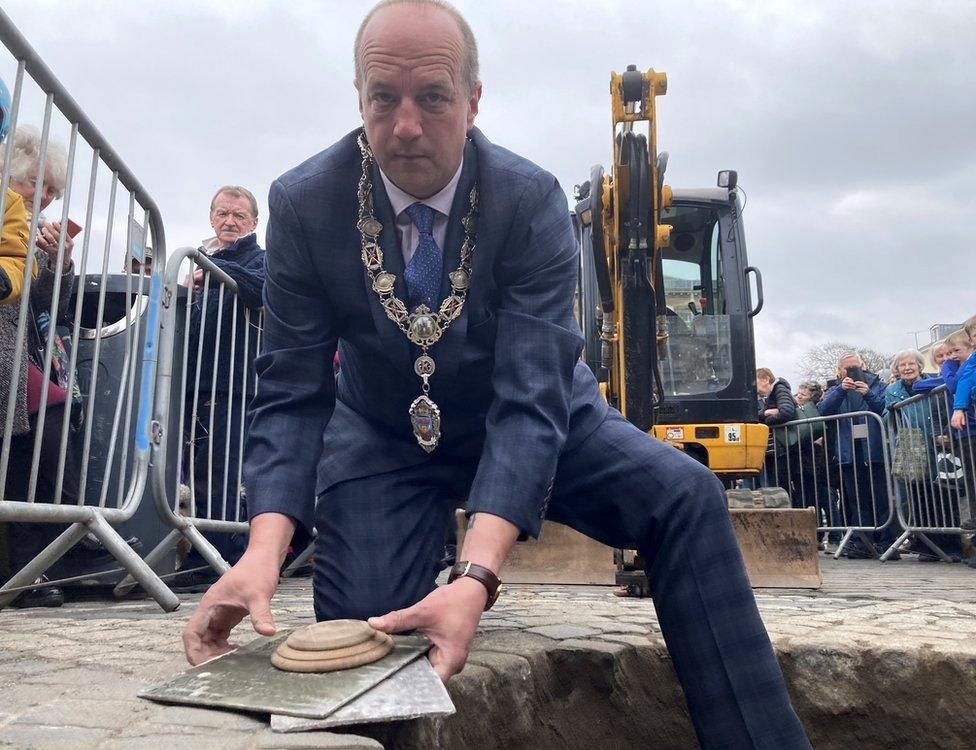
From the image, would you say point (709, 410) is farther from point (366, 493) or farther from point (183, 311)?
point (366, 493)

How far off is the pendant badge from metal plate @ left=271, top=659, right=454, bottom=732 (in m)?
0.75

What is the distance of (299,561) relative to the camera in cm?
522

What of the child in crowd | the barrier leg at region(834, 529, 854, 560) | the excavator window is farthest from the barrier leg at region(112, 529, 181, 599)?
the barrier leg at region(834, 529, 854, 560)

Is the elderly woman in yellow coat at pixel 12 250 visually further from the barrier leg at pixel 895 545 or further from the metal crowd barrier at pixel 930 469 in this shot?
the barrier leg at pixel 895 545

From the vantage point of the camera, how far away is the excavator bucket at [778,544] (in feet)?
16.2

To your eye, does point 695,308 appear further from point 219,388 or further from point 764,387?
point 219,388

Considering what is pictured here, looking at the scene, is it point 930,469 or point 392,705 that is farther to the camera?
point 930,469

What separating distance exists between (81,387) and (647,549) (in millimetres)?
2633

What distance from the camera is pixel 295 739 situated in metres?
1.35

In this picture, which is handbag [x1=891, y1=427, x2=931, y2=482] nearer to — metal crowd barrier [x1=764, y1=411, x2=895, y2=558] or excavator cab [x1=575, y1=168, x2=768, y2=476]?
metal crowd barrier [x1=764, y1=411, x2=895, y2=558]

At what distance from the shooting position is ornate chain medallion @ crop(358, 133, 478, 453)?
210cm

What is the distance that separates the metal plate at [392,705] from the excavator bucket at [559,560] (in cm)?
359

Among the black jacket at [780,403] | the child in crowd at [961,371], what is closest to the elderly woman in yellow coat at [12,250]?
the child in crowd at [961,371]

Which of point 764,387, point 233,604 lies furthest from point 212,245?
point 764,387
